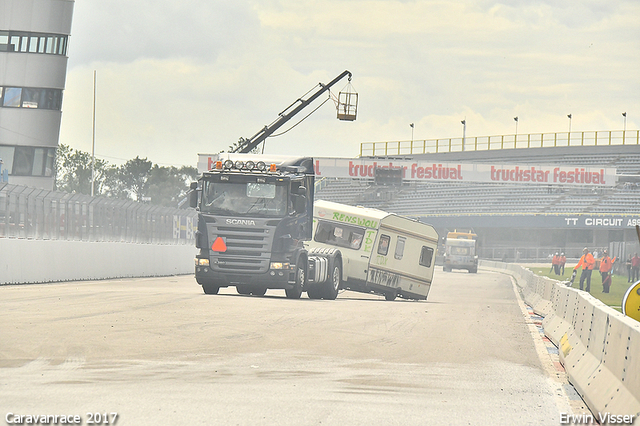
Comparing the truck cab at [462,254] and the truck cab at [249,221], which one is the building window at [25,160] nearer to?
the truck cab at [462,254]

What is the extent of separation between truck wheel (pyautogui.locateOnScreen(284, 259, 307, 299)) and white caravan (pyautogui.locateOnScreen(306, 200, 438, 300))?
99.6 inches

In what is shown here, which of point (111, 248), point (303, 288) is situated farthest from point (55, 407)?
point (111, 248)

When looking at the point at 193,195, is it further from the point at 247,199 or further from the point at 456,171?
the point at 456,171

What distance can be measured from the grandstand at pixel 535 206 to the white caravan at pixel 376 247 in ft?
159

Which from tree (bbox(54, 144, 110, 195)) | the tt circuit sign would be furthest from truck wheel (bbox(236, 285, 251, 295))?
tree (bbox(54, 144, 110, 195))

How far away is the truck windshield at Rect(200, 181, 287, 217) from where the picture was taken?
2106 cm

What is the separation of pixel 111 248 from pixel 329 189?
6093cm

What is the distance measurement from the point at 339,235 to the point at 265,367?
1582 cm

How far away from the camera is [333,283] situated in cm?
2386

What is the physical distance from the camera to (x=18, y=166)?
53469mm

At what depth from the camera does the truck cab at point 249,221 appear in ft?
69.1

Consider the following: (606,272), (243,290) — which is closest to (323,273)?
(243,290)

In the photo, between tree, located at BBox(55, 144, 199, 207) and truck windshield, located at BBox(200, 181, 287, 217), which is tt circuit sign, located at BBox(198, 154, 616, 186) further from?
tree, located at BBox(55, 144, 199, 207)

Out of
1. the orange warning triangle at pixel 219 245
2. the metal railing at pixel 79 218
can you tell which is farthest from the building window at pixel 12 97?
the orange warning triangle at pixel 219 245
